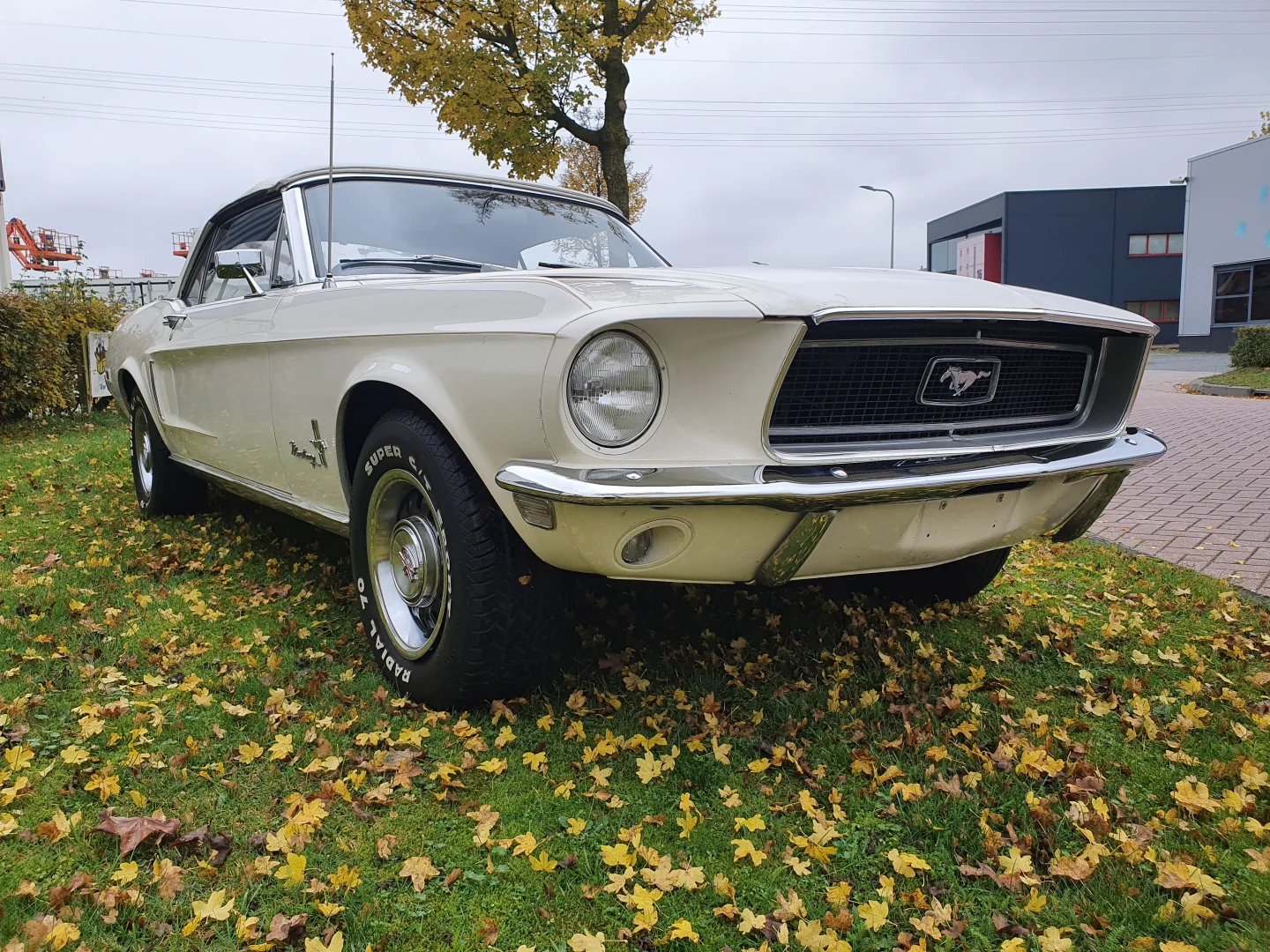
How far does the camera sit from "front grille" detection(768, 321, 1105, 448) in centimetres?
231

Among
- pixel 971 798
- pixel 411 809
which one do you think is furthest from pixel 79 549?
pixel 971 798

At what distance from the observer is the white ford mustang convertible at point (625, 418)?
2102 millimetres

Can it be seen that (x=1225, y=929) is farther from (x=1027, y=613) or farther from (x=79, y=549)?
(x=79, y=549)

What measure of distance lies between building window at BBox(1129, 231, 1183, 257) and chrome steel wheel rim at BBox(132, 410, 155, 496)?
3913 centimetres

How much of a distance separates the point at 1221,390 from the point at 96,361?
1510 centimetres

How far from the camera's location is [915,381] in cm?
246

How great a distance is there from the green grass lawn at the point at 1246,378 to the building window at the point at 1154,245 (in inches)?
896

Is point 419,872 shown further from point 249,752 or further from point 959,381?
point 959,381

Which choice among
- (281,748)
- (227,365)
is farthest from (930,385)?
(227,365)

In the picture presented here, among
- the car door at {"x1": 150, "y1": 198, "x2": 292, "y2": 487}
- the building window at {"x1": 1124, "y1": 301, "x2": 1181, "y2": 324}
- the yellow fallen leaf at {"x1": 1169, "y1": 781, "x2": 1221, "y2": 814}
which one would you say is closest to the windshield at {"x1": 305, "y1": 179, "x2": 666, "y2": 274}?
the car door at {"x1": 150, "y1": 198, "x2": 292, "y2": 487}

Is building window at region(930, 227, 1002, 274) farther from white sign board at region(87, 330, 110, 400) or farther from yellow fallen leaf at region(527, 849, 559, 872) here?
yellow fallen leaf at region(527, 849, 559, 872)

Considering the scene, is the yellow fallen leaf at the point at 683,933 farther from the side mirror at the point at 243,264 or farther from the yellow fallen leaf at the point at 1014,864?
the side mirror at the point at 243,264

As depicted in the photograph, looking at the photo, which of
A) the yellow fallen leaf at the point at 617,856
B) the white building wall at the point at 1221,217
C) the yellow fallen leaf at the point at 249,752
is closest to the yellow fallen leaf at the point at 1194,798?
the yellow fallen leaf at the point at 617,856

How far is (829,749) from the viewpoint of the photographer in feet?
8.31
